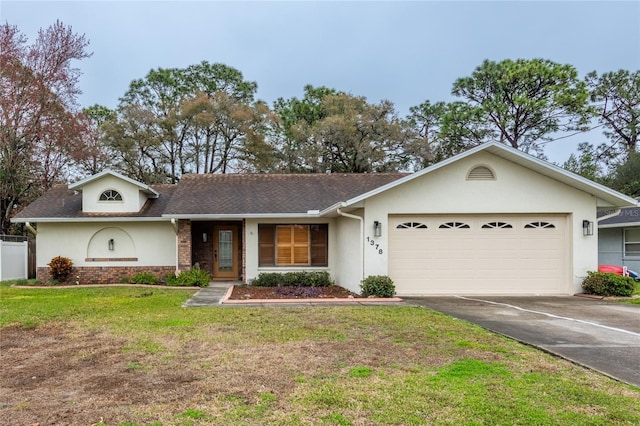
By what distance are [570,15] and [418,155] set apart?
1214 cm

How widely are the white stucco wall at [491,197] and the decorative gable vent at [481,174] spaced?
11 cm

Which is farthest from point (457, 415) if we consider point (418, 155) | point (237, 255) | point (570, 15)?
point (418, 155)

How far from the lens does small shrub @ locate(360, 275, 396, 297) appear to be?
11.1 metres

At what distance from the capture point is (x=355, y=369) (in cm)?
511

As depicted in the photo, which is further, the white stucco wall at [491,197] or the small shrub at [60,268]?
the small shrub at [60,268]

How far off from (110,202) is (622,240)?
2136 centimetres

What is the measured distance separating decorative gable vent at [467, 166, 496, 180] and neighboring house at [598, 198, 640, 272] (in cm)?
939

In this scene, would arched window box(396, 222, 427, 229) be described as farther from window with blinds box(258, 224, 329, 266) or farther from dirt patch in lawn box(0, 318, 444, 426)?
dirt patch in lawn box(0, 318, 444, 426)

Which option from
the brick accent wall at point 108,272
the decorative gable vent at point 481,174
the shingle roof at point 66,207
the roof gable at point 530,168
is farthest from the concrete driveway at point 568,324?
the shingle roof at point 66,207

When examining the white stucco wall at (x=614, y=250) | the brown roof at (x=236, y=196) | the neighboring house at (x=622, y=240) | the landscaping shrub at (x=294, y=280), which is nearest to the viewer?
the landscaping shrub at (x=294, y=280)

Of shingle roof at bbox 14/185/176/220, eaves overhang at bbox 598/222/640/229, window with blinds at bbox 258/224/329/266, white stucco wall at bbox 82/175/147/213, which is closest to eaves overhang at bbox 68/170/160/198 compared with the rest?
white stucco wall at bbox 82/175/147/213

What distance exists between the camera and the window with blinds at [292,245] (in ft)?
48.8

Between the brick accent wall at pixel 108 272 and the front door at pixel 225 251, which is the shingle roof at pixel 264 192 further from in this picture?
the brick accent wall at pixel 108 272

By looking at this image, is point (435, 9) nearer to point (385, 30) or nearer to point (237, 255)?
point (385, 30)
